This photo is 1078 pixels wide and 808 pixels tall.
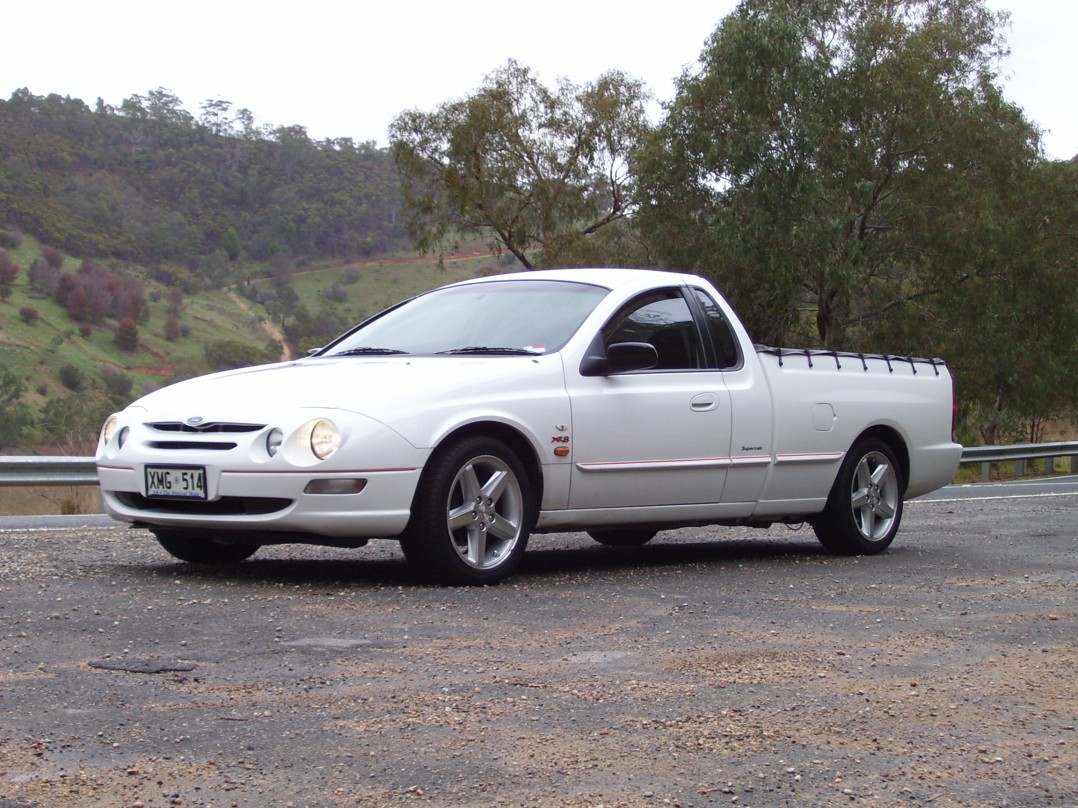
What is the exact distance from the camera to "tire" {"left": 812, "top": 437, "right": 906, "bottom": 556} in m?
8.80

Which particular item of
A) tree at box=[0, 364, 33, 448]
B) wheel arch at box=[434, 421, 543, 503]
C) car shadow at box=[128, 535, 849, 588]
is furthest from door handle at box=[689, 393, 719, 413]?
tree at box=[0, 364, 33, 448]

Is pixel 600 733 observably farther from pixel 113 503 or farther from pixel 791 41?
pixel 791 41

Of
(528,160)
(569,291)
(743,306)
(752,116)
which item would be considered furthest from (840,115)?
(569,291)

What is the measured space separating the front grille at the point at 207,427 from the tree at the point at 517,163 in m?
46.1

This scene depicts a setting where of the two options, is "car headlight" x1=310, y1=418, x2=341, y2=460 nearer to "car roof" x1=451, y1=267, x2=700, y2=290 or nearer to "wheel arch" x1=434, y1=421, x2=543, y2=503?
"wheel arch" x1=434, y1=421, x2=543, y2=503

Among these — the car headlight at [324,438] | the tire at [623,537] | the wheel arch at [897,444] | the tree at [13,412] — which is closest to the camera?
the car headlight at [324,438]

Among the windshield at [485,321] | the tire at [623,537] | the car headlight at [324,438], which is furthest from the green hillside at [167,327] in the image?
the car headlight at [324,438]

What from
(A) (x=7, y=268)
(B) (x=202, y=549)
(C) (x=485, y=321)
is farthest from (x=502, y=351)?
(A) (x=7, y=268)

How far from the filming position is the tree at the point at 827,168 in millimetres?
39688

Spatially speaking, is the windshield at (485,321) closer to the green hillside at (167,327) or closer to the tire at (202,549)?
the tire at (202,549)

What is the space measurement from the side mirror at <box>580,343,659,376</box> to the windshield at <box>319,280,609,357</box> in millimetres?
186

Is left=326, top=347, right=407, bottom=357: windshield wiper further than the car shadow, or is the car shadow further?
left=326, top=347, right=407, bottom=357: windshield wiper

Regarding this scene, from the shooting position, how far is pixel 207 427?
657 centimetres

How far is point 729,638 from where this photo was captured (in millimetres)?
5461
